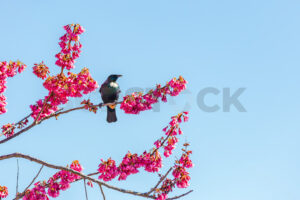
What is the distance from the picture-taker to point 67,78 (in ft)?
19.0

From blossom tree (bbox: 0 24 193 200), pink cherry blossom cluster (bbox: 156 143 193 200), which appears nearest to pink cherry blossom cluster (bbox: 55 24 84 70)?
blossom tree (bbox: 0 24 193 200)

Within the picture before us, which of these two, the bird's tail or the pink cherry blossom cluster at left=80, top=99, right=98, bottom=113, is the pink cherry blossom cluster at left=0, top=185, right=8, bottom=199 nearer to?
the pink cherry blossom cluster at left=80, top=99, right=98, bottom=113

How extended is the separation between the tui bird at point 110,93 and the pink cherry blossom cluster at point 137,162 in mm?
2976

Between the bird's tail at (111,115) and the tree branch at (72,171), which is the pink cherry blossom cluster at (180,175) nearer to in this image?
the tree branch at (72,171)

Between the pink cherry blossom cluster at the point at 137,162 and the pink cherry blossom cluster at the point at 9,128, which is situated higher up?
the pink cherry blossom cluster at the point at 9,128

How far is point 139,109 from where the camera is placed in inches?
234

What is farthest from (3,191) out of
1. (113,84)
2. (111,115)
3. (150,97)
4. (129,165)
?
(113,84)

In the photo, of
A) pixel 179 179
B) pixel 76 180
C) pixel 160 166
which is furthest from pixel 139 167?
pixel 76 180

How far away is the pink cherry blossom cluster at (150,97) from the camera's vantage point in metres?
5.90

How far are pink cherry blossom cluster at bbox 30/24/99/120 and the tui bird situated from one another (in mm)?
2543

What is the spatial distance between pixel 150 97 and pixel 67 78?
1.24m

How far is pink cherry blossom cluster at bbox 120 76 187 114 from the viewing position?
5.90 meters

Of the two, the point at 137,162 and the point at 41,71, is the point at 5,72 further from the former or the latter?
the point at 137,162

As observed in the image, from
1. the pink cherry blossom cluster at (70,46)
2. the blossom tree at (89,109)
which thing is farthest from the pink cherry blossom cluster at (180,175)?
the pink cherry blossom cluster at (70,46)
